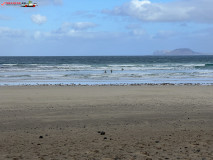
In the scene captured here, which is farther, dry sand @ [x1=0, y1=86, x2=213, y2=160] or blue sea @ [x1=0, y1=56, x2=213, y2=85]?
blue sea @ [x1=0, y1=56, x2=213, y2=85]

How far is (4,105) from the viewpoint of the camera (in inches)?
498

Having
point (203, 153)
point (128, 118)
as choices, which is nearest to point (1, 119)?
point (128, 118)

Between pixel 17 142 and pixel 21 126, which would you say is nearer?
pixel 17 142

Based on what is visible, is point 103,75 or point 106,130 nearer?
point 106,130

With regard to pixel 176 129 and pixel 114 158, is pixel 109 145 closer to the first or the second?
pixel 114 158

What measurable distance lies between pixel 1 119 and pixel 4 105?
3.01m

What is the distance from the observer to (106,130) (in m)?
8.23

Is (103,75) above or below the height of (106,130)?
above

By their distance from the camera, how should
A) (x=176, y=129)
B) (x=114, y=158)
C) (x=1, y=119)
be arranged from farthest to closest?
(x=1, y=119) → (x=176, y=129) → (x=114, y=158)

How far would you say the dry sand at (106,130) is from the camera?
618 cm

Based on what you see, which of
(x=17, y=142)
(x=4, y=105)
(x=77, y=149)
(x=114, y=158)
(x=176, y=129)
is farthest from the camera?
(x=4, y=105)

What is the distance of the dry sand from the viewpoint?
6.18 metres

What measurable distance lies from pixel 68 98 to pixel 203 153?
31.4 feet

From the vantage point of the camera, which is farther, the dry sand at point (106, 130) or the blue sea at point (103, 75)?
the blue sea at point (103, 75)
